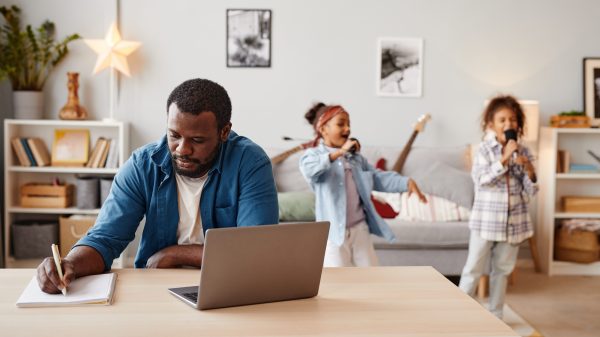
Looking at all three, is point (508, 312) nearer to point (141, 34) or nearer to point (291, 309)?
point (291, 309)

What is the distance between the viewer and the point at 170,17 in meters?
5.15

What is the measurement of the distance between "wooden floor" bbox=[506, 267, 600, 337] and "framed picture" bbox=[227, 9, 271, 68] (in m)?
2.33

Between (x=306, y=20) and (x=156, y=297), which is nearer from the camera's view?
(x=156, y=297)

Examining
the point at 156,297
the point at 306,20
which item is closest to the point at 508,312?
the point at 306,20

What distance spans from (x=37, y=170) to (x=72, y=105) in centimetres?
50

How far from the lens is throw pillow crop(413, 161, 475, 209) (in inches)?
184

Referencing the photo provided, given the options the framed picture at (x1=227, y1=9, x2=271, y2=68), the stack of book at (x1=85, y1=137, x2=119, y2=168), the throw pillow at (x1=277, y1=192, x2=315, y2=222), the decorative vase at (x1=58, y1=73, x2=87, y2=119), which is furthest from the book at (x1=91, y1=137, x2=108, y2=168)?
the throw pillow at (x1=277, y1=192, x2=315, y2=222)

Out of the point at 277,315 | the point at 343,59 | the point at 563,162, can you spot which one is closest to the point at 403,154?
the point at 343,59

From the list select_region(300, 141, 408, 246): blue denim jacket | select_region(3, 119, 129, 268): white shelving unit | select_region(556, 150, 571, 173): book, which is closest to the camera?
select_region(300, 141, 408, 246): blue denim jacket

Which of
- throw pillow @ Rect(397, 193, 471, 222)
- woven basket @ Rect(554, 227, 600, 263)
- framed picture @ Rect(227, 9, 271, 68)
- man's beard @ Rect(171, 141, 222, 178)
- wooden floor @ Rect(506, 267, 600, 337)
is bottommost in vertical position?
wooden floor @ Rect(506, 267, 600, 337)

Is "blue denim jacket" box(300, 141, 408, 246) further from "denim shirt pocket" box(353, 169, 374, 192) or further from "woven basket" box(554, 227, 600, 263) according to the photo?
"woven basket" box(554, 227, 600, 263)

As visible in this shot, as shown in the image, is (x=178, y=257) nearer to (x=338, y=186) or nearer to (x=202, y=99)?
(x=202, y=99)

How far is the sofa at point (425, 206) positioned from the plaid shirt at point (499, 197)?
29.3 inches

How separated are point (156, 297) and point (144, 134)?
142 inches
